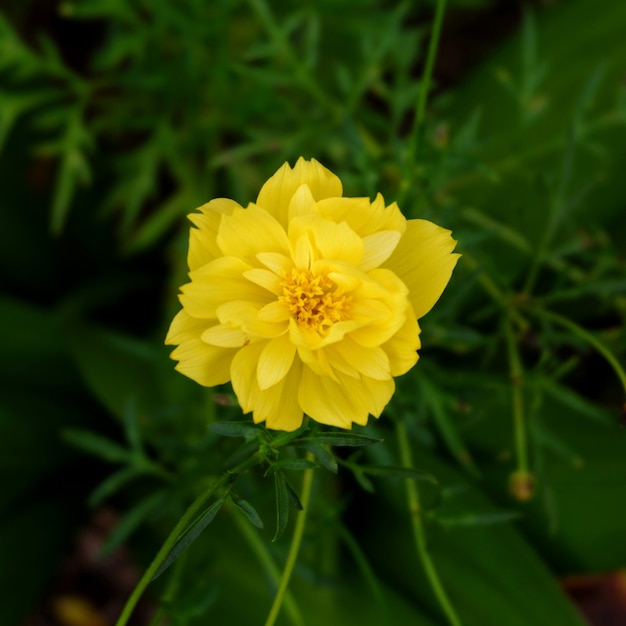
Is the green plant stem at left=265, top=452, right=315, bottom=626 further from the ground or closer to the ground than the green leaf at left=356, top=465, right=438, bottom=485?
closer to the ground

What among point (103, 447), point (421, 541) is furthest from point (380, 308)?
point (103, 447)

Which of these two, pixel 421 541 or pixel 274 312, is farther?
pixel 421 541

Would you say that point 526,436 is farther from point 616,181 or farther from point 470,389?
point 616,181

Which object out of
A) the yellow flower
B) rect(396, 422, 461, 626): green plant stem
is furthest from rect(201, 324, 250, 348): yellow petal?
rect(396, 422, 461, 626): green plant stem

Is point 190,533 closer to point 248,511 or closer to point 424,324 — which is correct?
point 248,511

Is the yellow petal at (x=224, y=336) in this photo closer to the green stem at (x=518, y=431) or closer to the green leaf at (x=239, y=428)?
the green leaf at (x=239, y=428)

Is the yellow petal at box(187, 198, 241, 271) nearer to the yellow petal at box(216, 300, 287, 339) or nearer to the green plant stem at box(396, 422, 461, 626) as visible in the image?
the yellow petal at box(216, 300, 287, 339)
